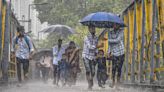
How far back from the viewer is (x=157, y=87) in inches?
303

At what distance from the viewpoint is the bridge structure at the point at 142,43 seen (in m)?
8.03

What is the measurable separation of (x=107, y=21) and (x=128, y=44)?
82 centimetres

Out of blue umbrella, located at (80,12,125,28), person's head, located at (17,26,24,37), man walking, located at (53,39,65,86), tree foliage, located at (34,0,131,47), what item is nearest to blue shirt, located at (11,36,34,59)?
person's head, located at (17,26,24,37)

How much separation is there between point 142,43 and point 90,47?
1823 mm

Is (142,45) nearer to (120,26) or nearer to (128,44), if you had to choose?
(120,26)

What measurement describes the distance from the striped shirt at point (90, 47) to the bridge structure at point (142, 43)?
0.85 metres

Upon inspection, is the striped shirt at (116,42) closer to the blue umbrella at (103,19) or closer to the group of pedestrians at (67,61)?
the blue umbrella at (103,19)

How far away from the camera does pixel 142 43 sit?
30.5 ft

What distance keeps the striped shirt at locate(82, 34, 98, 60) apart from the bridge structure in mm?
851

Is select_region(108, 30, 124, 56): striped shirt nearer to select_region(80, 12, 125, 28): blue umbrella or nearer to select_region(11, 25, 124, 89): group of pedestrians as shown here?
select_region(11, 25, 124, 89): group of pedestrians

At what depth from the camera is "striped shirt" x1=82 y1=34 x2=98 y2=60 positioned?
1084cm

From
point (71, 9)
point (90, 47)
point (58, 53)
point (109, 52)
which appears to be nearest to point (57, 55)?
point (58, 53)

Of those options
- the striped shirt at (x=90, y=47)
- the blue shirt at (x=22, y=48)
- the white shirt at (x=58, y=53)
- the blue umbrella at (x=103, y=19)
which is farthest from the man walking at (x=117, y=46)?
the white shirt at (x=58, y=53)

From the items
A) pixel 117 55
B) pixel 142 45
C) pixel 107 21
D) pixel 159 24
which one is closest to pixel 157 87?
pixel 159 24
